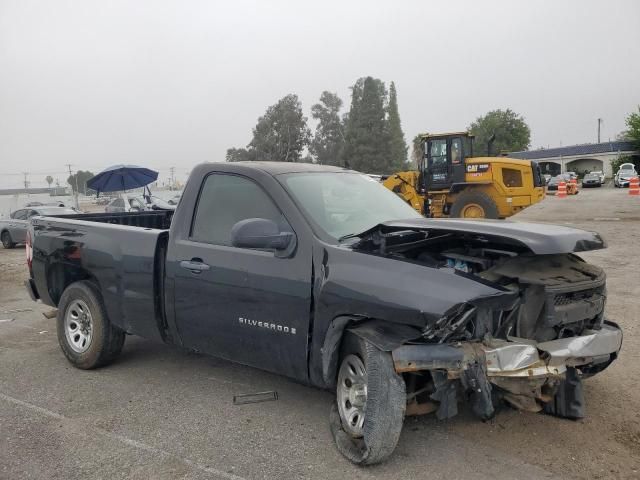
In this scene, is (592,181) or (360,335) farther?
(592,181)

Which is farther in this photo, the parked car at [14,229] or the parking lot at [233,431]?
the parked car at [14,229]

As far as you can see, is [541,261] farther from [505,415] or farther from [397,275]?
[505,415]

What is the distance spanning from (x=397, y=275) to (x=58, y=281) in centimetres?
382

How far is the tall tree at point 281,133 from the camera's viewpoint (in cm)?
5747

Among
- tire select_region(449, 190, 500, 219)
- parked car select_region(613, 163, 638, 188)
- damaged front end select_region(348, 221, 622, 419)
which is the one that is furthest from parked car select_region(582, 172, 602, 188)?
damaged front end select_region(348, 221, 622, 419)

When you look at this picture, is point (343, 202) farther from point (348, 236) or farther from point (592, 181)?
point (592, 181)

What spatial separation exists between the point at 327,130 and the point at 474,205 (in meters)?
58.1

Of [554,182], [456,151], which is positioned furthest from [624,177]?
[456,151]

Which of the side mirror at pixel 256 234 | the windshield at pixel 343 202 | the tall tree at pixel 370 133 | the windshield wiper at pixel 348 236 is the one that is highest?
the tall tree at pixel 370 133

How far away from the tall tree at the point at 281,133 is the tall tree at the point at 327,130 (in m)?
11.4

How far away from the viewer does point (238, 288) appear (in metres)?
3.76

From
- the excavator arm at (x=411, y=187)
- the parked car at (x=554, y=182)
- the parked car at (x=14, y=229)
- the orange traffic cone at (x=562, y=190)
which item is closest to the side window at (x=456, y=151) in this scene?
the excavator arm at (x=411, y=187)

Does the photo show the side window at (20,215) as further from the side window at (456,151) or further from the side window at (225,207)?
the side window at (225,207)

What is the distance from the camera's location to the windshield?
3766 mm
